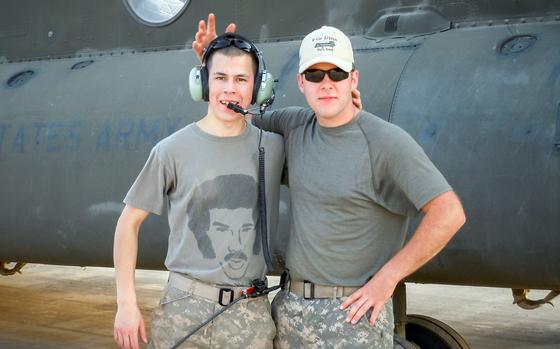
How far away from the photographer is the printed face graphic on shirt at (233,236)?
2822 millimetres

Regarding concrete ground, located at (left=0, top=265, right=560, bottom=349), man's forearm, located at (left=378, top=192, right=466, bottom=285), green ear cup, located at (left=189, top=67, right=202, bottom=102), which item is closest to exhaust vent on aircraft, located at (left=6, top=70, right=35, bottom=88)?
concrete ground, located at (left=0, top=265, right=560, bottom=349)

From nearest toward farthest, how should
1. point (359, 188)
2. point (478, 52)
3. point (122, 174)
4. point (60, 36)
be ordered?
point (359, 188) → point (478, 52) → point (122, 174) → point (60, 36)

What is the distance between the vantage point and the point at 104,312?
8.16 metres

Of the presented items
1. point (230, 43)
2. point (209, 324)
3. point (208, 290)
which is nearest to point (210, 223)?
point (208, 290)

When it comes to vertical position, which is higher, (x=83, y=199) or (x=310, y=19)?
(x=310, y=19)

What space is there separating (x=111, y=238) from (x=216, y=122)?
1.92 meters

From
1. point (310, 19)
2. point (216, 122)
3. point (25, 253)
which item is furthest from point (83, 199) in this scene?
point (216, 122)

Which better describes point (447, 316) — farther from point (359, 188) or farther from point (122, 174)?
point (359, 188)

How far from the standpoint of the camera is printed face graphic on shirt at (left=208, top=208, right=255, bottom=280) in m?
2.82

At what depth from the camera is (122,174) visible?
4508 millimetres

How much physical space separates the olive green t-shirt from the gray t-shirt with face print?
0.17 m

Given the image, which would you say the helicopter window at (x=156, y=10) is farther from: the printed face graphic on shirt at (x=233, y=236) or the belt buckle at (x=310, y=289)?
the belt buckle at (x=310, y=289)

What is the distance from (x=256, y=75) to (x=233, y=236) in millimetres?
569

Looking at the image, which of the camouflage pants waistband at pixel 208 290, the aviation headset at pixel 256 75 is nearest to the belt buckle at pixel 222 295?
the camouflage pants waistband at pixel 208 290
